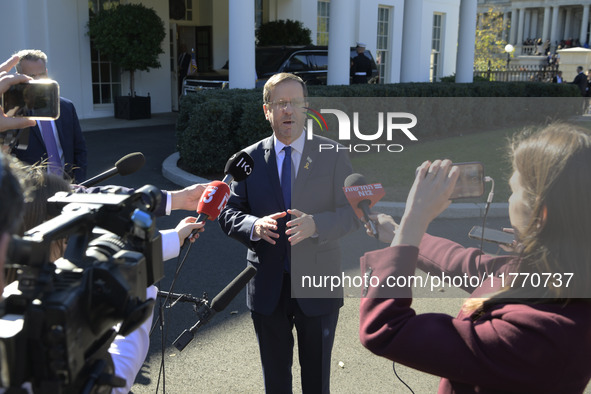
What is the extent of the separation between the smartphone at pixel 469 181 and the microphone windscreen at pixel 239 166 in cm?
119

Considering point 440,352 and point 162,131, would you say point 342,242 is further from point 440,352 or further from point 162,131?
point 162,131

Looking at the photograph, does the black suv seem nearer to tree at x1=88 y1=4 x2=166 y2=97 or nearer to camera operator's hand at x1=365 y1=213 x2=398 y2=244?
tree at x1=88 y1=4 x2=166 y2=97

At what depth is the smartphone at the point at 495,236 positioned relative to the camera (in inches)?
70.6

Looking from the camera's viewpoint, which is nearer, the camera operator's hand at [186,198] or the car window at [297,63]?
the camera operator's hand at [186,198]

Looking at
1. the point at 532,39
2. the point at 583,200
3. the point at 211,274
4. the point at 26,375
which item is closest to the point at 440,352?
the point at 583,200

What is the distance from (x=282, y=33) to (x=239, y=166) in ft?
59.8

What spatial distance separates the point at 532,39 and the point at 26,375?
95.3 meters

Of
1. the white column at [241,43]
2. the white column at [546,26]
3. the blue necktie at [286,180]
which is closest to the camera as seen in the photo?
the blue necktie at [286,180]

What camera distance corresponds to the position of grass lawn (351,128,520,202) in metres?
2.14

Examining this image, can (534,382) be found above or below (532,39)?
below

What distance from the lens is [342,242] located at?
10.0ft

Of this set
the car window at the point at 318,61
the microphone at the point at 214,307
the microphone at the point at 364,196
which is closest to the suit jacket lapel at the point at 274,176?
the microphone at the point at 214,307

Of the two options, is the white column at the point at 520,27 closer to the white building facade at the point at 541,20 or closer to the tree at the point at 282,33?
the white building facade at the point at 541,20

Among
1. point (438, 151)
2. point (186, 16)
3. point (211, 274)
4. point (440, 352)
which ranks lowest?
point (211, 274)
